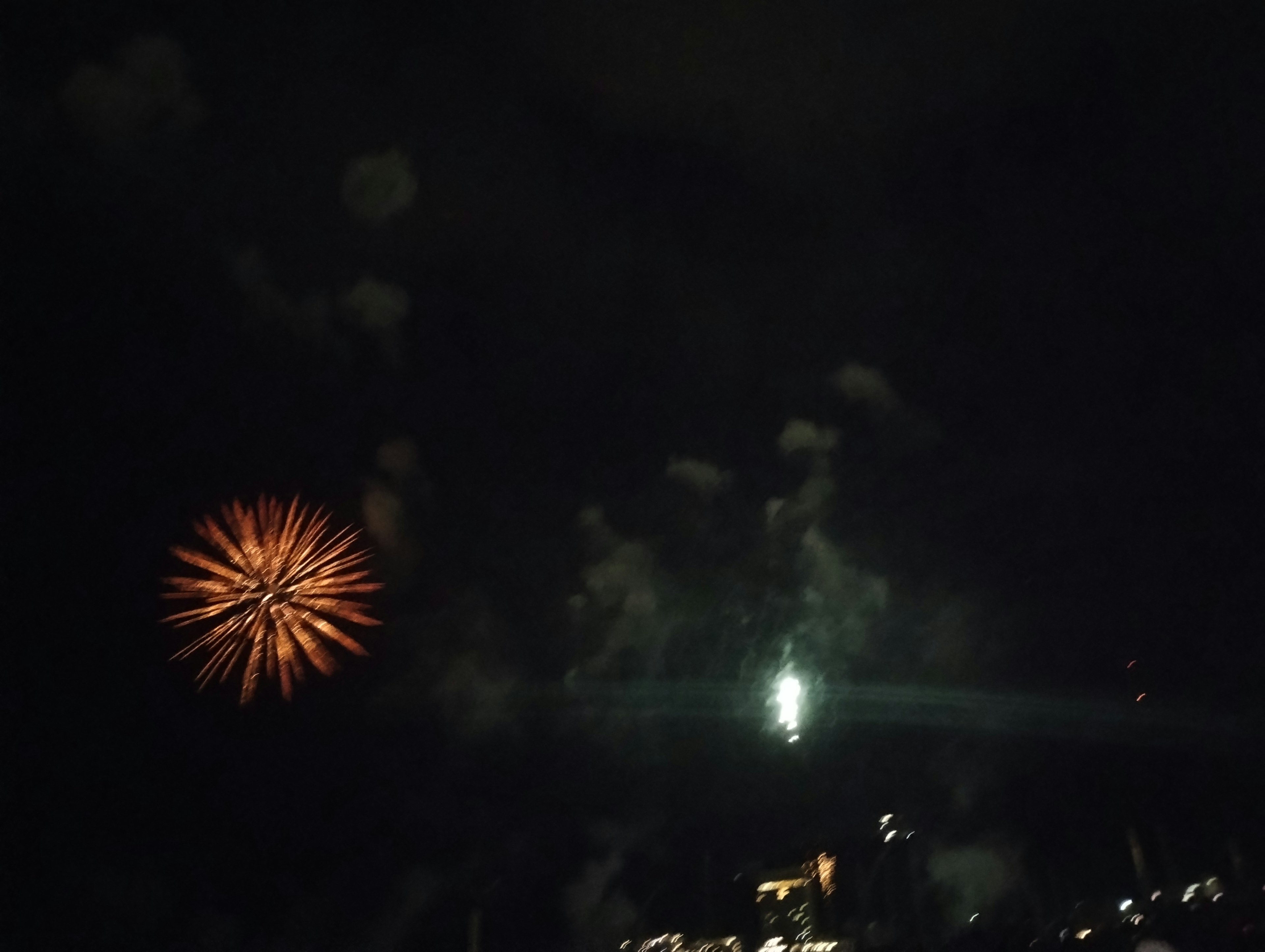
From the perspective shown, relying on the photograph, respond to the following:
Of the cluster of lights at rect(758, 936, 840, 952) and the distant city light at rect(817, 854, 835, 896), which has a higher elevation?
the distant city light at rect(817, 854, 835, 896)

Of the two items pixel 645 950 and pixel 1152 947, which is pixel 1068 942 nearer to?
pixel 1152 947

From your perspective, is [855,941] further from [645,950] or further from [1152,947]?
[1152,947]

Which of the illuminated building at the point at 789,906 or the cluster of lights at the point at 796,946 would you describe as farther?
the illuminated building at the point at 789,906

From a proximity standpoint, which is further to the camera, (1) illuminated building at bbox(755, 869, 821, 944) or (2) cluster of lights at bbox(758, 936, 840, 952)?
(1) illuminated building at bbox(755, 869, 821, 944)

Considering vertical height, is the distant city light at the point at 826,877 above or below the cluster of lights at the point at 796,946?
above

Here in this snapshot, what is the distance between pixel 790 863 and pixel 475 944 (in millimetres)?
27358

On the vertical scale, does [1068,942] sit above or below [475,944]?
below

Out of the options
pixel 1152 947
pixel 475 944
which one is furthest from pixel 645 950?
pixel 1152 947

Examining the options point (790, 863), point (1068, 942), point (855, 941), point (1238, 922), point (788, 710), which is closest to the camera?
point (1238, 922)

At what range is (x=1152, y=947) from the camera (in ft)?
111

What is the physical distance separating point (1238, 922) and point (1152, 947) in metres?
3.33

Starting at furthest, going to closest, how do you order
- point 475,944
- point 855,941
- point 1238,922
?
point 855,941 < point 475,944 < point 1238,922

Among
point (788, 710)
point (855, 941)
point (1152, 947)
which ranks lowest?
point (1152, 947)

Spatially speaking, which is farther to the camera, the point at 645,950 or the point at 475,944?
the point at 645,950
